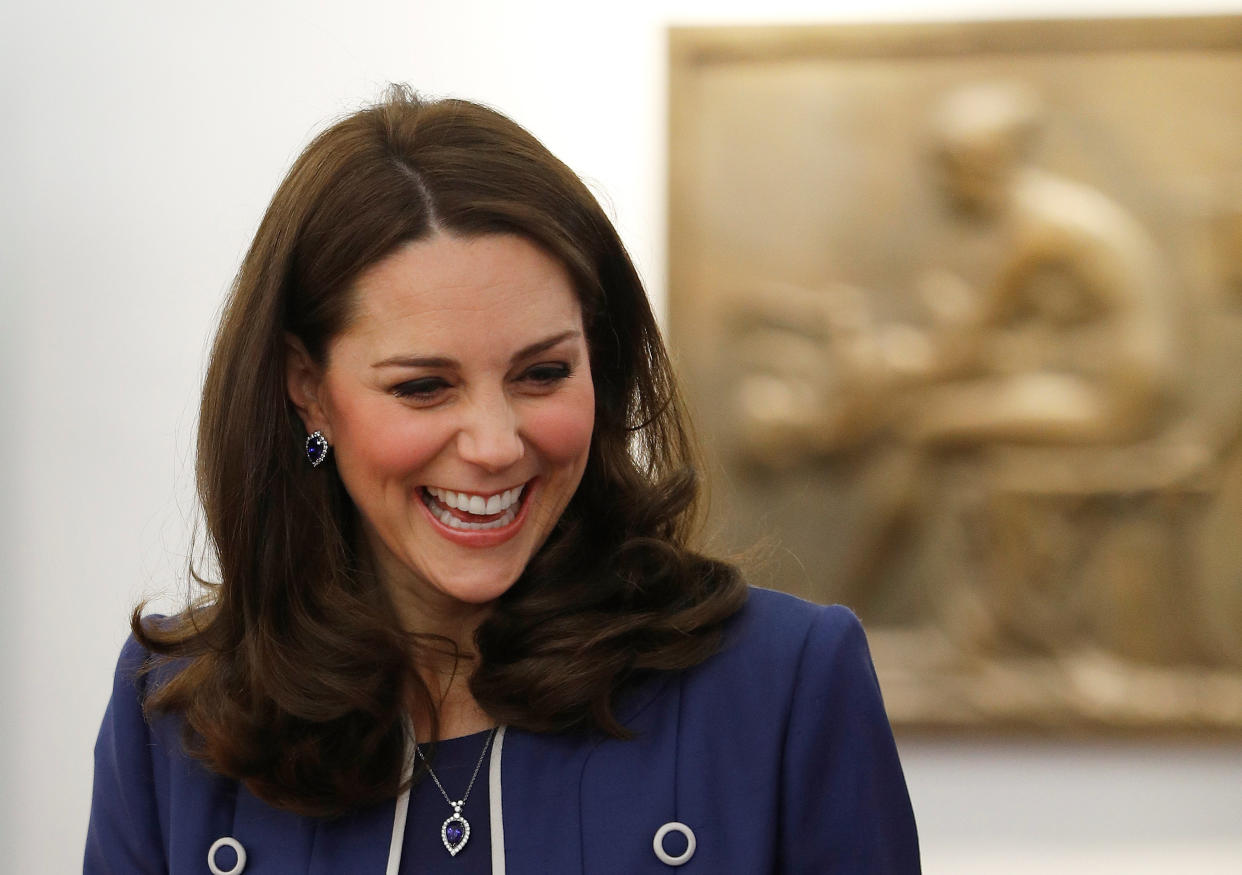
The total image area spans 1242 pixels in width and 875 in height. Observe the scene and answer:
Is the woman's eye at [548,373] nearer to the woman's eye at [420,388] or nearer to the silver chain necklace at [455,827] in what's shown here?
the woman's eye at [420,388]

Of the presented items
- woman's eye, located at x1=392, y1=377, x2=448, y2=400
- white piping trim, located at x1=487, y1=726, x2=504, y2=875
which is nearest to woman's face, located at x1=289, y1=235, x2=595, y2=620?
woman's eye, located at x1=392, y1=377, x2=448, y2=400

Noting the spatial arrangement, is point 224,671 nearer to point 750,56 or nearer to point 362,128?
point 362,128

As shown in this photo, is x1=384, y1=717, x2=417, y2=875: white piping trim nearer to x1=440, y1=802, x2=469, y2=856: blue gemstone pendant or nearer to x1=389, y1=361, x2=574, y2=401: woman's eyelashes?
x1=440, y1=802, x2=469, y2=856: blue gemstone pendant

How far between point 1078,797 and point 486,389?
191 centimetres

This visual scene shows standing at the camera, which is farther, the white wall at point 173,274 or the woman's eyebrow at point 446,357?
the white wall at point 173,274

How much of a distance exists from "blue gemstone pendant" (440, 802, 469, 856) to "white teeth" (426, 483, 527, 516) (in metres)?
0.31

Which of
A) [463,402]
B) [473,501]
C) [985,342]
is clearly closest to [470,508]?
[473,501]

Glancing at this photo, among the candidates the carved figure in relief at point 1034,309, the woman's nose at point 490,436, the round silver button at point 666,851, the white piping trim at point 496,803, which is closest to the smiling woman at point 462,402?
the woman's nose at point 490,436

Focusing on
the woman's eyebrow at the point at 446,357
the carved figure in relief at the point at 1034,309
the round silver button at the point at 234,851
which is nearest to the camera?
the woman's eyebrow at the point at 446,357

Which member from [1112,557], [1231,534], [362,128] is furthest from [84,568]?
[1231,534]

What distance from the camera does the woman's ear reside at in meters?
1.47

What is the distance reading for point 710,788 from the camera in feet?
4.62

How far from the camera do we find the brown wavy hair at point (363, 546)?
4.60ft

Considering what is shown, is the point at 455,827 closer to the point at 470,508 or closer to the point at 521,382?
the point at 470,508
